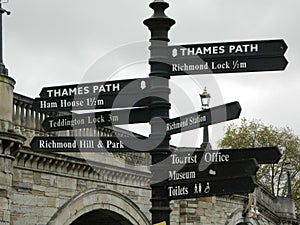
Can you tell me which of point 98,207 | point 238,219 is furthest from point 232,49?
point 238,219

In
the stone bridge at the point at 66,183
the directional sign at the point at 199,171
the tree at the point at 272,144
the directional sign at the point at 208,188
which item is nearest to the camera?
the directional sign at the point at 208,188

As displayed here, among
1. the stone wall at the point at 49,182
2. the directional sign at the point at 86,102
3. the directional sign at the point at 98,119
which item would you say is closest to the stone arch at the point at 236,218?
the stone wall at the point at 49,182

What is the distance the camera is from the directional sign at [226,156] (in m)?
7.18

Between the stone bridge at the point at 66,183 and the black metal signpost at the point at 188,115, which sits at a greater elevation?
the stone bridge at the point at 66,183

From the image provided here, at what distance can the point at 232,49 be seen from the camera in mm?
7262

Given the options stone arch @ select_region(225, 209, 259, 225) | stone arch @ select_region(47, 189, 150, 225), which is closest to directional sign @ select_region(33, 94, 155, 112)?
stone arch @ select_region(47, 189, 150, 225)

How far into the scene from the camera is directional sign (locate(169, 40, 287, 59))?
7.12m

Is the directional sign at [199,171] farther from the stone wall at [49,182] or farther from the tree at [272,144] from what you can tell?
the tree at [272,144]

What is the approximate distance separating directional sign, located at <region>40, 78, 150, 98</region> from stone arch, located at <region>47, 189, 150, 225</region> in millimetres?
8481

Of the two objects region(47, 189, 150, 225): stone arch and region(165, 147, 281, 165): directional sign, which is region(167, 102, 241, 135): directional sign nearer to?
region(165, 147, 281, 165): directional sign

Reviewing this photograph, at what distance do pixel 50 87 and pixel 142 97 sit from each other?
1.20m

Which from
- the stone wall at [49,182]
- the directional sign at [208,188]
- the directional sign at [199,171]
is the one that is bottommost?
the directional sign at [208,188]

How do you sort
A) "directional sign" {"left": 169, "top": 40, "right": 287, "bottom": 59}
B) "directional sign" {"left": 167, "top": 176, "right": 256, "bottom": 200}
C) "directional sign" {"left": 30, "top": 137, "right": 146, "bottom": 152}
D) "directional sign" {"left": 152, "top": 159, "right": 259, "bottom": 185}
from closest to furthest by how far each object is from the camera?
"directional sign" {"left": 167, "top": 176, "right": 256, "bottom": 200} < "directional sign" {"left": 152, "top": 159, "right": 259, "bottom": 185} < "directional sign" {"left": 169, "top": 40, "right": 287, "bottom": 59} < "directional sign" {"left": 30, "top": 137, "right": 146, "bottom": 152}

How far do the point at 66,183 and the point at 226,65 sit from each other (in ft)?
33.1
